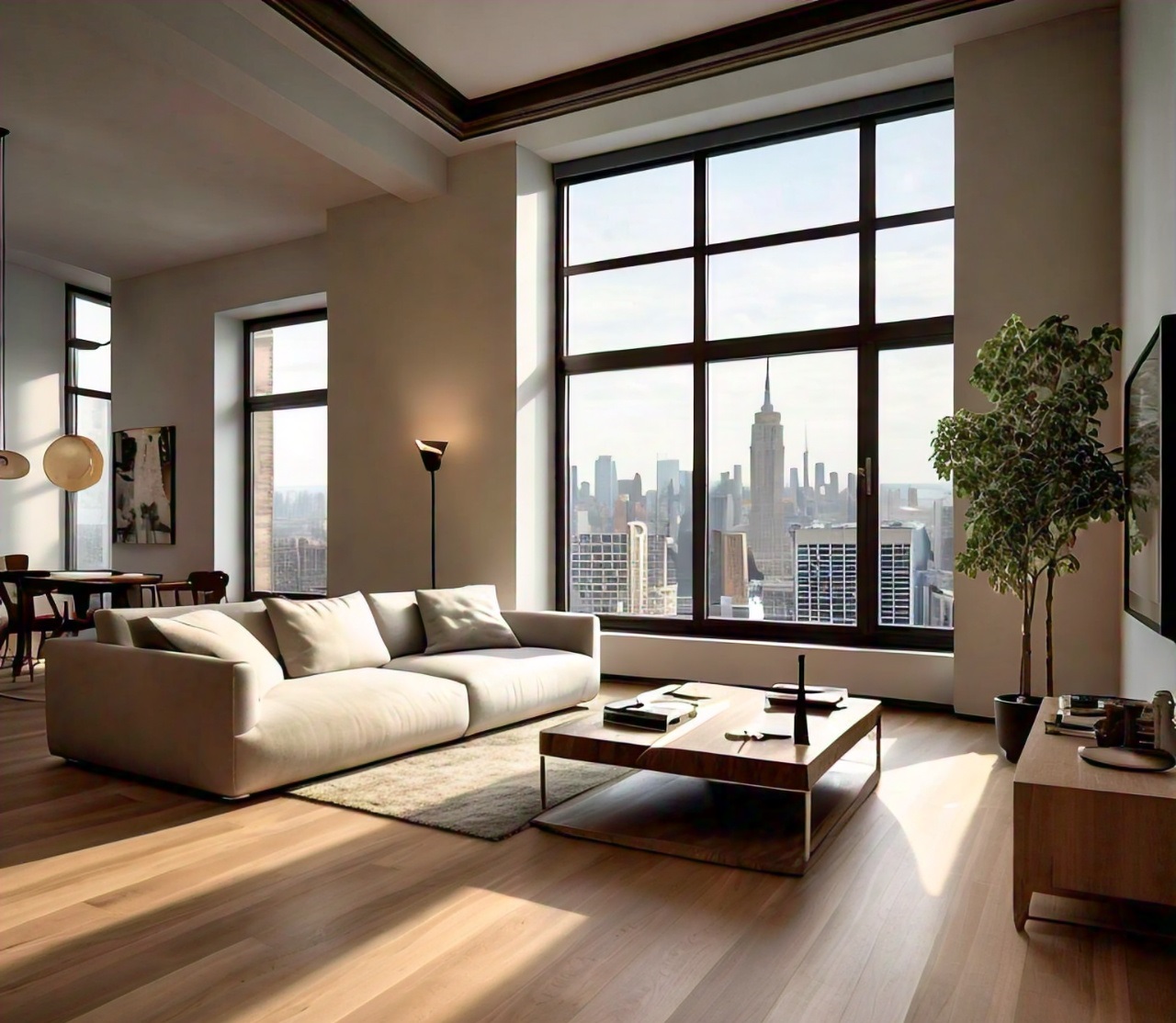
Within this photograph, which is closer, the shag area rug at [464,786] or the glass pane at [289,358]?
the shag area rug at [464,786]

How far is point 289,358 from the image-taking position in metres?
8.30

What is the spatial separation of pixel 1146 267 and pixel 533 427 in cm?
382

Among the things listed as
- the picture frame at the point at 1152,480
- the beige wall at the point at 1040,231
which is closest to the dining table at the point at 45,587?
the beige wall at the point at 1040,231

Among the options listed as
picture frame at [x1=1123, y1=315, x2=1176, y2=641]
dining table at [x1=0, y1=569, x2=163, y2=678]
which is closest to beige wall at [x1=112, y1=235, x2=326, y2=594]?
dining table at [x1=0, y1=569, x2=163, y2=678]

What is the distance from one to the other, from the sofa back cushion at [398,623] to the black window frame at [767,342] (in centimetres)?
160

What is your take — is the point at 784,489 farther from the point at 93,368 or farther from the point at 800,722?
the point at 93,368

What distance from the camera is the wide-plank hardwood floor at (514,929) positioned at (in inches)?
78.8

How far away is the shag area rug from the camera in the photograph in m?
3.27

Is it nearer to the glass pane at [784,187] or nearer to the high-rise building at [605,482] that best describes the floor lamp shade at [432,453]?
the high-rise building at [605,482]

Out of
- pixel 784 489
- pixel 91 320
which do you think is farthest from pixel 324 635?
pixel 91 320

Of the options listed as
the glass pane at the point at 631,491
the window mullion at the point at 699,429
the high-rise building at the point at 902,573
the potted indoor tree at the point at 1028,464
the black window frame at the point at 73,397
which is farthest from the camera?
the black window frame at the point at 73,397

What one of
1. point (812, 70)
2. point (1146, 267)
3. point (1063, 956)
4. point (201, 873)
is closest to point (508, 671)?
point (201, 873)

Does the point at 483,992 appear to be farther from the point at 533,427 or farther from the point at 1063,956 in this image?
the point at 533,427

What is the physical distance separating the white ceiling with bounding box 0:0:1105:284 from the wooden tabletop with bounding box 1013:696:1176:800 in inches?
150
